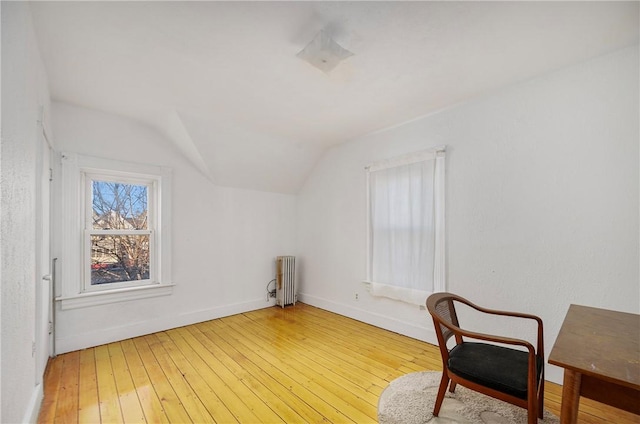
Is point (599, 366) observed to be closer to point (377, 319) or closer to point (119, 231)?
point (377, 319)

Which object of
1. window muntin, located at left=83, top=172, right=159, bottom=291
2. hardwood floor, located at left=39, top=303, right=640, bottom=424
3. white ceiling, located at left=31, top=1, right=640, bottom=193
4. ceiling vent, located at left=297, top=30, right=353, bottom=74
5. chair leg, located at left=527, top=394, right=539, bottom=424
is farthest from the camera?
window muntin, located at left=83, top=172, right=159, bottom=291

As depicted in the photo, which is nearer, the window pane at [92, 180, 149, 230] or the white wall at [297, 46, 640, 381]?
the white wall at [297, 46, 640, 381]

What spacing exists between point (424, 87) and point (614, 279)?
6.67 feet

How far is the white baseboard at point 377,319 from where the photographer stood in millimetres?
3023

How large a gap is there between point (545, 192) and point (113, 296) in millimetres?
4302

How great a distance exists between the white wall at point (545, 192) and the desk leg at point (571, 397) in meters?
1.47

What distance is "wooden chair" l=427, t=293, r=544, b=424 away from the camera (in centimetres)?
141

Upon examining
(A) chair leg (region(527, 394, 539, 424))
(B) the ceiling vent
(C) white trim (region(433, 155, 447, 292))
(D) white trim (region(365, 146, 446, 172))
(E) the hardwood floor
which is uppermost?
(B) the ceiling vent

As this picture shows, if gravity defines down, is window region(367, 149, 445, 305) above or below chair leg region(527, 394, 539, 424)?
above

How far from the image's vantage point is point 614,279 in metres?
1.98

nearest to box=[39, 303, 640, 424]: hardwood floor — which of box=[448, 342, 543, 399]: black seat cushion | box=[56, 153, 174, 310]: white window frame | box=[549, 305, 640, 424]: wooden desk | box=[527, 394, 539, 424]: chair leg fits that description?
box=[56, 153, 174, 310]: white window frame

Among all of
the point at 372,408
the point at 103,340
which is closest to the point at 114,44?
the point at 103,340

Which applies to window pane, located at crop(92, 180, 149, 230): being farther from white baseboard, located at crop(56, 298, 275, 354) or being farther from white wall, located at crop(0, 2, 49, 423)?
white wall, located at crop(0, 2, 49, 423)

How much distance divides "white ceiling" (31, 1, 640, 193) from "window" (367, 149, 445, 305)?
24.4 inches
